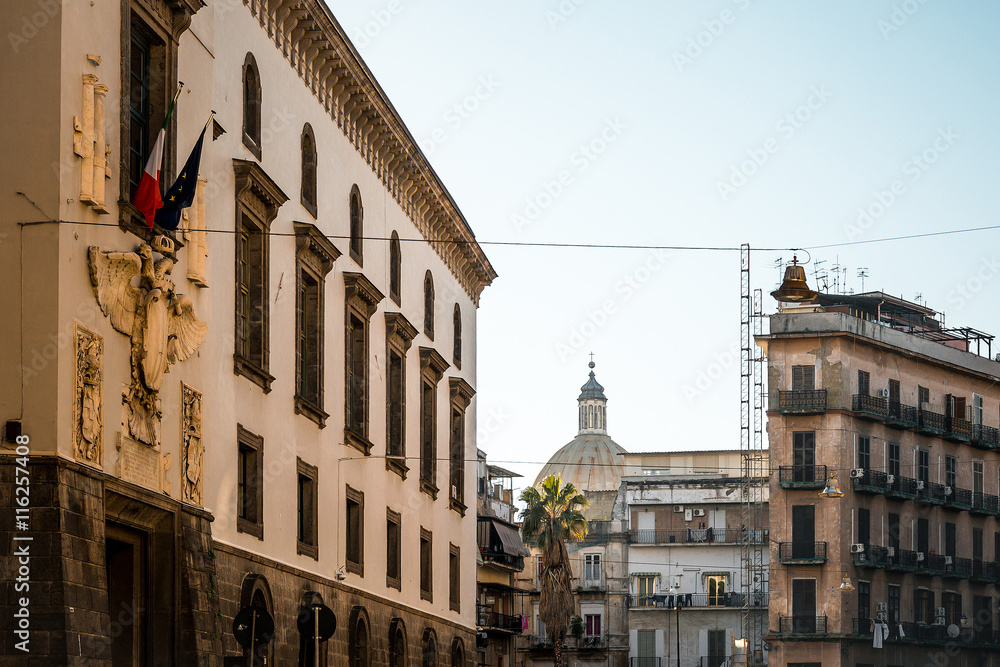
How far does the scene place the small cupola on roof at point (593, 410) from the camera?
151250 mm

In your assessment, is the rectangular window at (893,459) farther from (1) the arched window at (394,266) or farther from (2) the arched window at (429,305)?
(1) the arched window at (394,266)

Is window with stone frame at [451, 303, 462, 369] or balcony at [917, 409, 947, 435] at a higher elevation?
window with stone frame at [451, 303, 462, 369]

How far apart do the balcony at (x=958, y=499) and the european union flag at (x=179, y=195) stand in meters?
60.1

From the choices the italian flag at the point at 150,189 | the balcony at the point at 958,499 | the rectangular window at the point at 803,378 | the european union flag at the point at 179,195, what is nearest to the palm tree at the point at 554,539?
the rectangular window at the point at 803,378

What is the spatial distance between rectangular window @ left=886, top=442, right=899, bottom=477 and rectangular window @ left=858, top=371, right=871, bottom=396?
3.01 metres

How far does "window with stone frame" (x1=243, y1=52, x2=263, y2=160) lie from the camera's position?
26531 mm

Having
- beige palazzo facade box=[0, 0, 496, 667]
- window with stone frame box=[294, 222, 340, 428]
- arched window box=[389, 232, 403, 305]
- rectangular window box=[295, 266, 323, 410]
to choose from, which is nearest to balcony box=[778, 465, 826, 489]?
beige palazzo facade box=[0, 0, 496, 667]

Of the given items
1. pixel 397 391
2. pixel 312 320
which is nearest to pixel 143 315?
pixel 312 320

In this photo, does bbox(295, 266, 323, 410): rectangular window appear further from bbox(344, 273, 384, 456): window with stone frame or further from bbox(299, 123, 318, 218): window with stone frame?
bbox(344, 273, 384, 456): window with stone frame

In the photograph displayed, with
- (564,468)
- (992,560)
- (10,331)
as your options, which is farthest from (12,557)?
(564,468)

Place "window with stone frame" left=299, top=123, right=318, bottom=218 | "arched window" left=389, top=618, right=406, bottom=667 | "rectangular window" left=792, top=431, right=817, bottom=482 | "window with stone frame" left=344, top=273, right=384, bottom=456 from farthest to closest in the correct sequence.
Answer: "rectangular window" left=792, top=431, right=817, bottom=482
"arched window" left=389, top=618, right=406, bottom=667
"window with stone frame" left=344, top=273, right=384, bottom=456
"window with stone frame" left=299, top=123, right=318, bottom=218

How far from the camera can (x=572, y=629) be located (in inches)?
3698

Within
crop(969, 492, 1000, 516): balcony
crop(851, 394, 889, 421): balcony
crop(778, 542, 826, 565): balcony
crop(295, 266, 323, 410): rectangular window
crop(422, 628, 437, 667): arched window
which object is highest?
crop(851, 394, 889, 421): balcony

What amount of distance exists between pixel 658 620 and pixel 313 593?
6433cm
